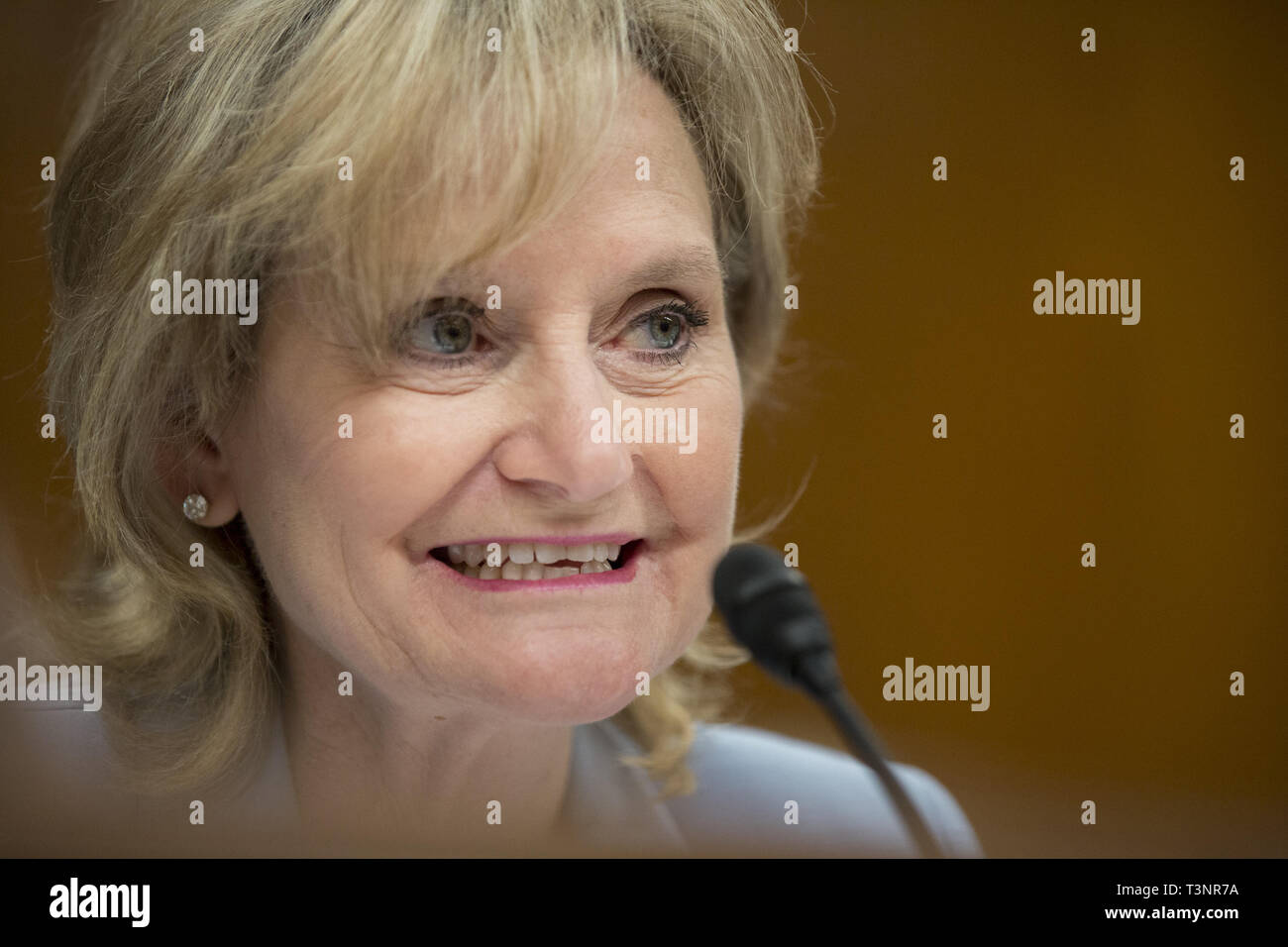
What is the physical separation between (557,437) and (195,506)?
1.20 ft

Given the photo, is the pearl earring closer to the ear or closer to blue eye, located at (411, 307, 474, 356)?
the ear

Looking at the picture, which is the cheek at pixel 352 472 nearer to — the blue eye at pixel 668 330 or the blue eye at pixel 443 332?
the blue eye at pixel 443 332

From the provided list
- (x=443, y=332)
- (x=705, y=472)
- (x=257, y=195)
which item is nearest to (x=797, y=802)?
(x=705, y=472)

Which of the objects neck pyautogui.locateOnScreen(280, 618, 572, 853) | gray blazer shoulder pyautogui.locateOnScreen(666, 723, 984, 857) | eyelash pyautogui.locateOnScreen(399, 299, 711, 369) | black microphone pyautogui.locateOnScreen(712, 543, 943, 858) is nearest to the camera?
black microphone pyautogui.locateOnScreen(712, 543, 943, 858)

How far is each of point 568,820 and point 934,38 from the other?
0.92 metres

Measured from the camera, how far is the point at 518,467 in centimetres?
113

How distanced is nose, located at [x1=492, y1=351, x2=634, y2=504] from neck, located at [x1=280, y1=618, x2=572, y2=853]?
0.88ft

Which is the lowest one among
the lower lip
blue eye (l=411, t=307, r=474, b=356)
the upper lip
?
the lower lip

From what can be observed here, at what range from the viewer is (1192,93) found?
141 centimetres

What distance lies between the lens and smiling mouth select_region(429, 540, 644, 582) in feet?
3.83

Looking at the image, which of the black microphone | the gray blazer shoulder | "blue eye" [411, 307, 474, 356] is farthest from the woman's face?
the gray blazer shoulder

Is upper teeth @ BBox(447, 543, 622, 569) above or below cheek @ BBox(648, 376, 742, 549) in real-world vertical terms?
below

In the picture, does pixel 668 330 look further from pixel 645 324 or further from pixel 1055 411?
pixel 1055 411
